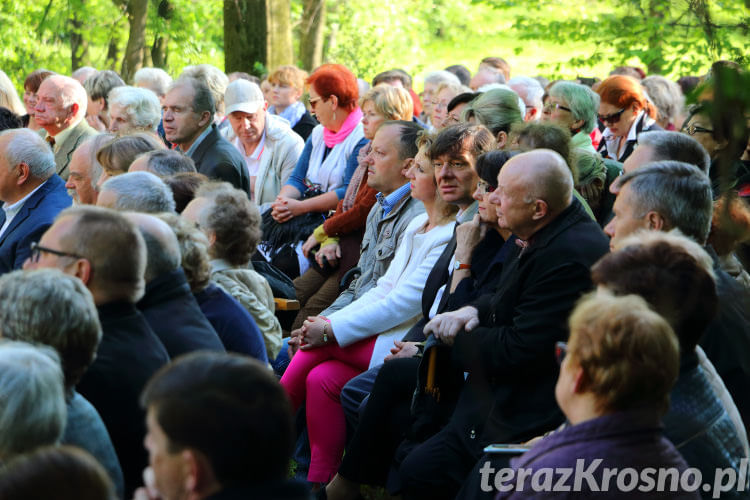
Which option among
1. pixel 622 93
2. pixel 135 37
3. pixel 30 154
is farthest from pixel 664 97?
pixel 135 37

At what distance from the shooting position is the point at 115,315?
10.5 feet

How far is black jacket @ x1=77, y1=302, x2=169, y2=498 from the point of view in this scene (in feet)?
10.1

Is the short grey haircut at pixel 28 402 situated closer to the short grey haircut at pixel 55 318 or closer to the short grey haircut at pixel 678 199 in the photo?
the short grey haircut at pixel 55 318

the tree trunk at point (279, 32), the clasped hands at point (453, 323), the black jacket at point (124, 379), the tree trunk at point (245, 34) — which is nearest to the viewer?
the black jacket at point (124, 379)

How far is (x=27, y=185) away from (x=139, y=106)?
173 centimetres

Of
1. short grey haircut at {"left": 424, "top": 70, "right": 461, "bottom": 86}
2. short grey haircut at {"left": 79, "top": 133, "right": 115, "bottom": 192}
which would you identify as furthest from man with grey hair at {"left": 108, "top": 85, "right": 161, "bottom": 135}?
short grey haircut at {"left": 424, "top": 70, "right": 461, "bottom": 86}

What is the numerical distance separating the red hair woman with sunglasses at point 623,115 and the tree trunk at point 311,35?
36.7 ft

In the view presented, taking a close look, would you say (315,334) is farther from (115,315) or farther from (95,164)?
(115,315)

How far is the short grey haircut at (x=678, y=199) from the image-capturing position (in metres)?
3.69

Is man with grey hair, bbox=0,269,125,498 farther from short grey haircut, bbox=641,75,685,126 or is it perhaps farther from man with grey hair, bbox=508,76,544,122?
short grey haircut, bbox=641,75,685,126

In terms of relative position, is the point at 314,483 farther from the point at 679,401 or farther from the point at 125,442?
the point at 679,401

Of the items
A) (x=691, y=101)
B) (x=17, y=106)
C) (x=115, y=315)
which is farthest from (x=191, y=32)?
(x=691, y=101)

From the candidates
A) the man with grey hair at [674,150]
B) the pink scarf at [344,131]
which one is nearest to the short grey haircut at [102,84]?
the pink scarf at [344,131]

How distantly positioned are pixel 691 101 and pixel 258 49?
474 inches
